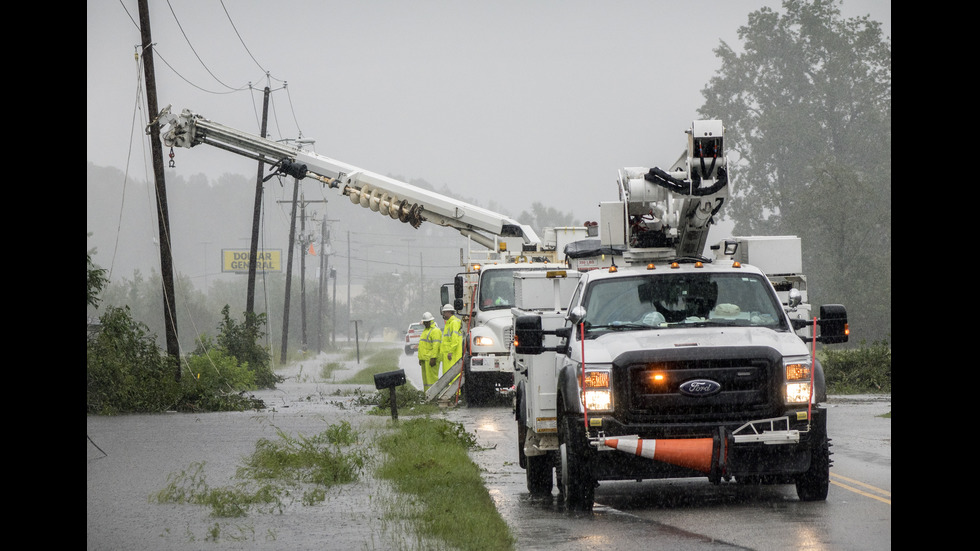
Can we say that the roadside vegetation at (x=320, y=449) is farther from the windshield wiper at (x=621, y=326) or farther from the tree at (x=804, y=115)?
the tree at (x=804, y=115)

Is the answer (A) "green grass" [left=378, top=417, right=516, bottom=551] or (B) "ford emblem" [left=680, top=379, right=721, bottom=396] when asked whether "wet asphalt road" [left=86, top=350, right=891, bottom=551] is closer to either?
(A) "green grass" [left=378, top=417, right=516, bottom=551]

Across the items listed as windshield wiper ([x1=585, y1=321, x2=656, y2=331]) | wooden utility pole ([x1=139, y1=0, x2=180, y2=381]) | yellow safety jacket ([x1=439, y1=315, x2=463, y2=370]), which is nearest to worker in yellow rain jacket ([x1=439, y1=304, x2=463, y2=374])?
yellow safety jacket ([x1=439, y1=315, x2=463, y2=370])

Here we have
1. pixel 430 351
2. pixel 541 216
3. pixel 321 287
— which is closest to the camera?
pixel 430 351

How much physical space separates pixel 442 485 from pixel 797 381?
150 inches

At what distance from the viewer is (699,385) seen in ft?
34.4

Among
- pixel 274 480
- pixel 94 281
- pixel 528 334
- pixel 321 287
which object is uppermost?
pixel 321 287

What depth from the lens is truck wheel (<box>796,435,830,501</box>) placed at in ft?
35.3

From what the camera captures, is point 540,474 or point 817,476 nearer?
point 817,476

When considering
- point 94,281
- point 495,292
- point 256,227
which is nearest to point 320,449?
point 495,292

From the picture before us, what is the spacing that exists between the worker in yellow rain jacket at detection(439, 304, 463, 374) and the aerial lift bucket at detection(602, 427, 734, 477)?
16.8 meters

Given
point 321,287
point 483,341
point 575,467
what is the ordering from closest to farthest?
point 575,467 < point 483,341 < point 321,287

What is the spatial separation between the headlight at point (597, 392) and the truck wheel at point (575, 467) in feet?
0.65

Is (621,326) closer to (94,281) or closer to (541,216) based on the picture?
(94,281)
